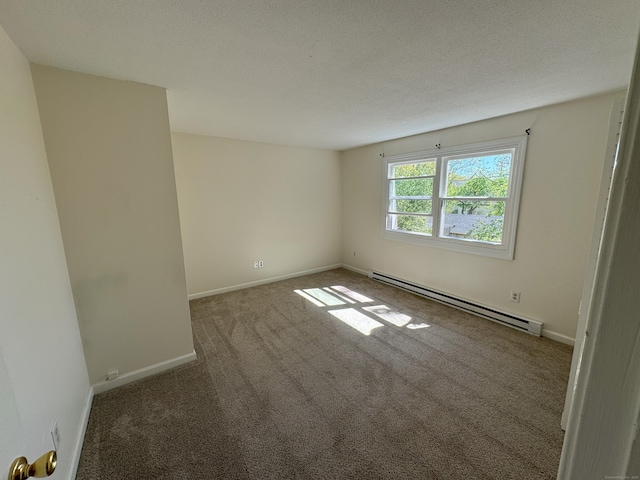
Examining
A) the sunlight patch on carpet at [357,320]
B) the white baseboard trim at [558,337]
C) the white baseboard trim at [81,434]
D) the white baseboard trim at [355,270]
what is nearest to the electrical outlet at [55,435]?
the white baseboard trim at [81,434]

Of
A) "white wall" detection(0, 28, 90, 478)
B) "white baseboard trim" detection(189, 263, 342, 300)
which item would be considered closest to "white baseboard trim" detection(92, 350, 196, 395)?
"white wall" detection(0, 28, 90, 478)

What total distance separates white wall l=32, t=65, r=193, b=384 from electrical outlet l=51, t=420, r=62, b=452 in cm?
76

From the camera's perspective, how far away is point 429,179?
3.70 m

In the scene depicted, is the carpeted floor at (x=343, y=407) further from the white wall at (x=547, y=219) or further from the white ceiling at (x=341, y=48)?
the white ceiling at (x=341, y=48)

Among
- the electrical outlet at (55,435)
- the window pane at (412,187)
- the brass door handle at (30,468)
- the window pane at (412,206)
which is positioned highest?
the window pane at (412,187)

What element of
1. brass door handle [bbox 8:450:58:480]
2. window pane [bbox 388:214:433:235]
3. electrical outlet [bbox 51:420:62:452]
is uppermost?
window pane [bbox 388:214:433:235]

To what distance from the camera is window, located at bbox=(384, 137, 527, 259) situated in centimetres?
291

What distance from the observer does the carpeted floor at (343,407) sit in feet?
4.92

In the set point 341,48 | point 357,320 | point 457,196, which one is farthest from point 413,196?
point 341,48

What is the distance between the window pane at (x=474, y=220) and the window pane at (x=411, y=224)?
0.84 feet

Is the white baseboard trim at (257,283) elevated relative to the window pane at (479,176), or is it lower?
lower

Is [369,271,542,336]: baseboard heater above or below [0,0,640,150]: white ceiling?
below

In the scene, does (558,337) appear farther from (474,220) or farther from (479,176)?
(479,176)

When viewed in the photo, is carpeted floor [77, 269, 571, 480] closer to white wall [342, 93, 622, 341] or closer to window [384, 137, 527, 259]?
white wall [342, 93, 622, 341]
